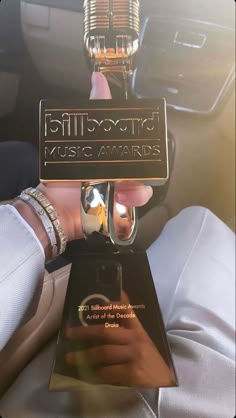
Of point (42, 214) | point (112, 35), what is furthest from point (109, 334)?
point (112, 35)

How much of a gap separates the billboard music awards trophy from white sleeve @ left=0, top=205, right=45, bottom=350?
41 mm

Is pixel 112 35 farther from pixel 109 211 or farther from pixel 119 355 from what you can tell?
pixel 119 355

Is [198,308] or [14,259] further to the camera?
[198,308]

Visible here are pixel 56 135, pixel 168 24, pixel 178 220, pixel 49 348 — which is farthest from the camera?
pixel 178 220

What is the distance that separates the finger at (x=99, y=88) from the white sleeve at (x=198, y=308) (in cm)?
26

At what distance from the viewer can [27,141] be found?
0.36m

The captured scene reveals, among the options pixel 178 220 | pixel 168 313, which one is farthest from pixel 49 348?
pixel 178 220

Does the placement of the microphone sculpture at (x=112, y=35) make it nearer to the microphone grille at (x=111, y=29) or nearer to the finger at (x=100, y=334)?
the microphone grille at (x=111, y=29)

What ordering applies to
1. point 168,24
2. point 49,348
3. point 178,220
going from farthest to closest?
point 178,220, point 168,24, point 49,348

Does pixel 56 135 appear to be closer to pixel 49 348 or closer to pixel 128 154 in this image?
pixel 128 154

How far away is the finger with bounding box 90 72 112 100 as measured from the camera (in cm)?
30

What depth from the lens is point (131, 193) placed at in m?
0.32

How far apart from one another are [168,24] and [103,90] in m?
0.26

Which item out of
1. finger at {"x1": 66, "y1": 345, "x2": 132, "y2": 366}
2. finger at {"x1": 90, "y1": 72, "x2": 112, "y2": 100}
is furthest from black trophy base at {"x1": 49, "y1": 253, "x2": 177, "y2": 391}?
finger at {"x1": 90, "y1": 72, "x2": 112, "y2": 100}
